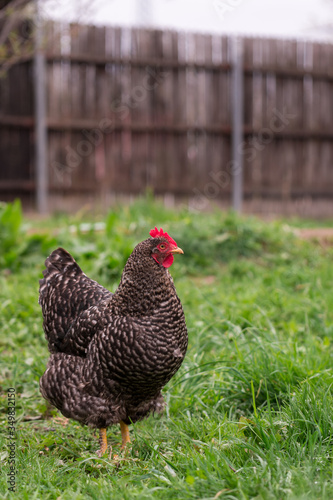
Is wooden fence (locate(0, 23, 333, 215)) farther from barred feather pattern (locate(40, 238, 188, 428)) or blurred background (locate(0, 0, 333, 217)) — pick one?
barred feather pattern (locate(40, 238, 188, 428))

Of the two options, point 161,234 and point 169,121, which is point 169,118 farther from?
point 161,234

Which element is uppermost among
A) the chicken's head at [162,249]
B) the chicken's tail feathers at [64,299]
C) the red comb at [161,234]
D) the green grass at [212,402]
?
the red comb at [161,234]

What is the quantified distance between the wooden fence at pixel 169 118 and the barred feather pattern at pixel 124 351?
6.19 metres

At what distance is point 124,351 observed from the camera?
2.06m

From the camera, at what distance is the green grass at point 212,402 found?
1701 millimetres

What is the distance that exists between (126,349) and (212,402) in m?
0.68

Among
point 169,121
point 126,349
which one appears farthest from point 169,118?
point 126,349

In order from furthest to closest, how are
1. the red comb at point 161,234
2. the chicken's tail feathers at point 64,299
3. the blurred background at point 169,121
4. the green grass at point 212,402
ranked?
the blurred background at point 169,121 < the chicken's tail feathers at point 64,299 < the red comb at point 161,234 < the green grass at point 212,402

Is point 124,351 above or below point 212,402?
above

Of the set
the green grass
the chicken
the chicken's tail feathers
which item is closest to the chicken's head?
the chicken

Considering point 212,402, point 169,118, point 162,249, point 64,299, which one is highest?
point 169,118

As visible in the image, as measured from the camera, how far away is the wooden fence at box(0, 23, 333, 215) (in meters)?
8.07

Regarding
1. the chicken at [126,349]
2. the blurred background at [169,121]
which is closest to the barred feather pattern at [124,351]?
the chicken at [126,349]

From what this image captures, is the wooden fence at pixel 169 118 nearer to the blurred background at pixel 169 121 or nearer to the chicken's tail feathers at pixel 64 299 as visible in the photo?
the blurred background at pixel 169 121
